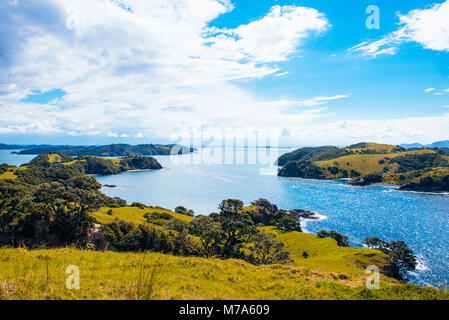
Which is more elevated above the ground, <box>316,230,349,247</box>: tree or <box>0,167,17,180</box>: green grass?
<box>0,167,17,180</box>: green grass

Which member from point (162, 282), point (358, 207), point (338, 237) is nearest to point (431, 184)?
point (358, 207)

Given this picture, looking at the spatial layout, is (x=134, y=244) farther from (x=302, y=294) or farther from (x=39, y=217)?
(x=302, y=294)

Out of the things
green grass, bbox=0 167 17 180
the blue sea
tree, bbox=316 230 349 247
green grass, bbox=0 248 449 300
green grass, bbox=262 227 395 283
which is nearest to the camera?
green grass, bbox=0 248 449 300

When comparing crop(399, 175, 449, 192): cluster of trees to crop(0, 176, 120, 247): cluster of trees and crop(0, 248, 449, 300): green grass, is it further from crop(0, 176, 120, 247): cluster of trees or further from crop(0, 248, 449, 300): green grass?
crop(0, 176, 120, 247): cluster of trees

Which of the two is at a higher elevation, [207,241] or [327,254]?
[207,241]

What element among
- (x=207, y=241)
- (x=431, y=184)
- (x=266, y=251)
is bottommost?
(x=431, y=184)

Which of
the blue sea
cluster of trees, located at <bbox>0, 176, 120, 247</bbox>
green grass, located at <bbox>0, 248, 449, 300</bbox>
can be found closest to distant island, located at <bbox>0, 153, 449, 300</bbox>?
green grass, located at <bbox>0, 248, 449, 300</bbox>

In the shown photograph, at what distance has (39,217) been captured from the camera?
140ft

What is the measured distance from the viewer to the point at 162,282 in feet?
→ 30.9

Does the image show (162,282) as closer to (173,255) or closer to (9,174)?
(173,255)

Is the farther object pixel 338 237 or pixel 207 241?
pixel 338 237

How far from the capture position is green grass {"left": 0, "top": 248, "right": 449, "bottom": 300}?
792cm

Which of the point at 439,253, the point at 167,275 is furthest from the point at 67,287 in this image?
the point at 439,253
